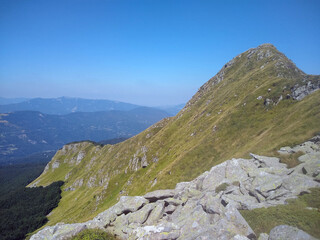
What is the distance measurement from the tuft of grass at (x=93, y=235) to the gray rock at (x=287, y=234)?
1671 cm

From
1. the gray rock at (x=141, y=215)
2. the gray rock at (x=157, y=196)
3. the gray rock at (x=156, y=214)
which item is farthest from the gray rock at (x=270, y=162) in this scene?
the gray rock at (x=141, y=215)

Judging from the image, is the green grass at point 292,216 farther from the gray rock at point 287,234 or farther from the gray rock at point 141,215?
the gray rock at point 141,215

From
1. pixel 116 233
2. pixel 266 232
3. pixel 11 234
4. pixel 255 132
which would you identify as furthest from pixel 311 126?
pixel 11 234

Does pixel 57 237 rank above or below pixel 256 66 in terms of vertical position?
below

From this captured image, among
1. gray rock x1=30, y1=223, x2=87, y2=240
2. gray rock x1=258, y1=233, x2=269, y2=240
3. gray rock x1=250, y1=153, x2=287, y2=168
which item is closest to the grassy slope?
gray rock x1=250, y1=153, x2=287, y2=168

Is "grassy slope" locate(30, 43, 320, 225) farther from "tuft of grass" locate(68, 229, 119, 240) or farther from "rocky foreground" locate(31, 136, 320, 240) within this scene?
"tuft of grass" locate(68, 229, 119, 240)

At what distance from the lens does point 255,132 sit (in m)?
60.4

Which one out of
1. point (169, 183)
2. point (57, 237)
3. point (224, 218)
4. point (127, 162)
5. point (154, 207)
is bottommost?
point (127, 162)

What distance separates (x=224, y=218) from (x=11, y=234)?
180 metres

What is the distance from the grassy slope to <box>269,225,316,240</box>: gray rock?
2248 centimetres

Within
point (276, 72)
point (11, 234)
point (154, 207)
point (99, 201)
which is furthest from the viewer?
point (11, 234)

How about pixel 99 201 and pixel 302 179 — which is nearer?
pixel 302 179

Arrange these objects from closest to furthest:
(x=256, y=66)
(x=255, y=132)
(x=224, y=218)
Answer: (x=224, y=218)
(x=255, y=132)
(x=256, y=66)

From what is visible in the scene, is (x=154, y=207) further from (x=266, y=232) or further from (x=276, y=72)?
(x=276, y=72)
